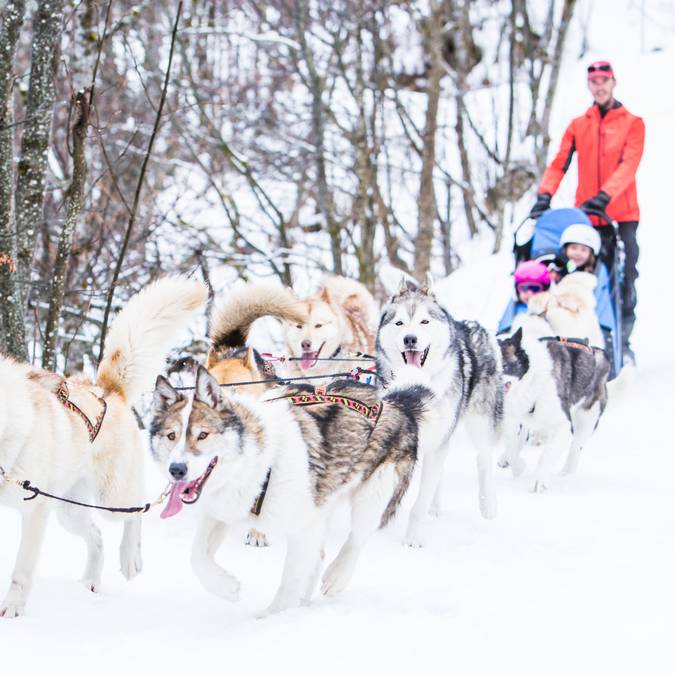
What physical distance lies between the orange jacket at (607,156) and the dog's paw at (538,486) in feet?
8.55

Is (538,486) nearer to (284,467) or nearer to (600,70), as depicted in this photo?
(284,467)

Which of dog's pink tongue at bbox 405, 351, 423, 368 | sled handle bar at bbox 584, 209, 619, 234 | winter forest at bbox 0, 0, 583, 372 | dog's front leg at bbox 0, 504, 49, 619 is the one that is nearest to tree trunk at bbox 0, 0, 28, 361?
winter forest at bbox 0, 0, 583, 372

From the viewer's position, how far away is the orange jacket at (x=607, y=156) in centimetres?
686

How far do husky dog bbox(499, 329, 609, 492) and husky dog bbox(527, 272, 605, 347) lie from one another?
255mm

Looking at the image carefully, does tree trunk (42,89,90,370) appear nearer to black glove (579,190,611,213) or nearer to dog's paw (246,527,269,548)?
dog's paw (246,527,269,548)

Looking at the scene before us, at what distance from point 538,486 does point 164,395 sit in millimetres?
3005

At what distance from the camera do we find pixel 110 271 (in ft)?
23.6

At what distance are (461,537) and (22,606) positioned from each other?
219 centimetres

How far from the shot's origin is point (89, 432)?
324cm

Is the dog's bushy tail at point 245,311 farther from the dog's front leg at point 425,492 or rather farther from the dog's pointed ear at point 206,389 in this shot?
the dog's pointed ear at point 206,389

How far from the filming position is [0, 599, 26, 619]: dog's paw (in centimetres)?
294

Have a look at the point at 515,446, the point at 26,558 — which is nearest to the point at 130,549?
the point at 26,558

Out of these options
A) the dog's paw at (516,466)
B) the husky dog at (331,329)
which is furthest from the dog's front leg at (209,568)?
the dog's paw at (516,466)

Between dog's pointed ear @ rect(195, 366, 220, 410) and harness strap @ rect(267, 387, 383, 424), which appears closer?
dog's pointed ear @ rect(195, 366, 220, 410)
